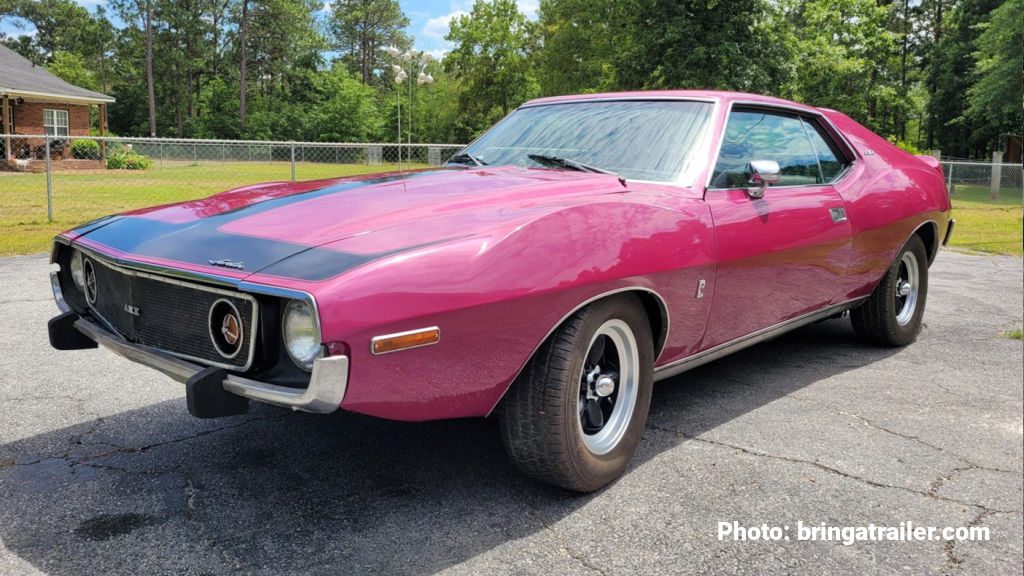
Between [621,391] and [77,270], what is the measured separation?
2169 mm

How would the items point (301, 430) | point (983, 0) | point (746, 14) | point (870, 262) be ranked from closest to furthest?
point (301, 430) → point (870, 262) → point (746, 14) → point (983, 0)

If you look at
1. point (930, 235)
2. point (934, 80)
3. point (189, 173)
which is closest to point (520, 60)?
point (934, 80)

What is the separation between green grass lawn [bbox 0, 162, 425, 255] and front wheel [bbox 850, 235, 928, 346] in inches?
232

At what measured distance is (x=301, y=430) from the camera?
3.22 metres

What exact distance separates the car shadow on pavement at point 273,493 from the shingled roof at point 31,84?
32570mm

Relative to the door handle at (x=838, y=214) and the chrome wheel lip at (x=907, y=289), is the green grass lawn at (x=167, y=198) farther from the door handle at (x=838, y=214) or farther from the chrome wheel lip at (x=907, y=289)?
the door handle at (x=838, y=214)

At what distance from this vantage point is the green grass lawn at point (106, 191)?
34.3 ft

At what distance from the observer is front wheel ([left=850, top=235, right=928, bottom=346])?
4.51 meters

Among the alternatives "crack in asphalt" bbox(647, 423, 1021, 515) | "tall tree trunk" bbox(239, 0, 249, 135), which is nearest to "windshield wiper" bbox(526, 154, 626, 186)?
"crack in asphalt" bbox(647, 423, 1021, 515)

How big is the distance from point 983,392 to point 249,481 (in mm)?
3488

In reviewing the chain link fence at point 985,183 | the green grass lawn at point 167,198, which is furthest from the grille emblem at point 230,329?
the chain link fence at point 985,183

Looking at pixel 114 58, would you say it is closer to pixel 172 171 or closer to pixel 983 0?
pixel 172 171

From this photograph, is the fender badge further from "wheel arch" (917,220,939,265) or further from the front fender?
"wheel arch" (917,220,939,265)

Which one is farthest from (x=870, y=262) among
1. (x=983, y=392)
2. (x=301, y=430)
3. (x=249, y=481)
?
(x=249, y=481)
